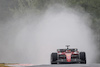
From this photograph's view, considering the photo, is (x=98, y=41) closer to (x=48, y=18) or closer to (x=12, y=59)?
(x=48, y=18)

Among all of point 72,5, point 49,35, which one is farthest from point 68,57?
point 72,5

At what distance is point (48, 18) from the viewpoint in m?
53.2

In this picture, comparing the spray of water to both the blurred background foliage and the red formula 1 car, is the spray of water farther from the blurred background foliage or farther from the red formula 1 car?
the red formula 1 car

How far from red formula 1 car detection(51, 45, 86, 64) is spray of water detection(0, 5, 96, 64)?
53.1 feet

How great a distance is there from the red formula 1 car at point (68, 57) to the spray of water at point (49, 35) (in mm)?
16196

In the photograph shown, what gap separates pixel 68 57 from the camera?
2614 centimetres

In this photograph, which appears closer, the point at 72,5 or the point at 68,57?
the point at 68,57

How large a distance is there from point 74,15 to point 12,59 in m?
13.3

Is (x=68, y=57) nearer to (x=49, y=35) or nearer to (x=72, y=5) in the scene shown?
(x=49, y=35)

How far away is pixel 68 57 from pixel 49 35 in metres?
23.3

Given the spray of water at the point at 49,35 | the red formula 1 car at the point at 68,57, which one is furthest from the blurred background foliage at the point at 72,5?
the red formula 1 car at the point at 68,57

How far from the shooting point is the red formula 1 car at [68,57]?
26.0 meters

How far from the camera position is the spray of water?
47.4 metres

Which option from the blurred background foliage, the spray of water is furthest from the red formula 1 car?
the blurred background foliage
